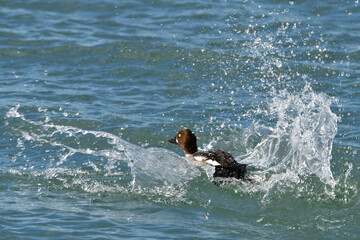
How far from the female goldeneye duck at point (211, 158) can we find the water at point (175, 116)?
0.57 feet

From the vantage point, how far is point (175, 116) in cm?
1142

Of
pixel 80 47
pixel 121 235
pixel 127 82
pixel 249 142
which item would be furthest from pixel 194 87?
pixel 121 235

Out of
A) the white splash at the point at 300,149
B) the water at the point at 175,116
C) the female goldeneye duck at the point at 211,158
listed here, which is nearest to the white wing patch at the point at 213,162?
the female goldeneye duck at the point at 211,158

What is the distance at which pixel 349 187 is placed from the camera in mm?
8586

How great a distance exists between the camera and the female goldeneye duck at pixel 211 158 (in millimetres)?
8898

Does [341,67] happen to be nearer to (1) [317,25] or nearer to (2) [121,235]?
(1) [317,25]

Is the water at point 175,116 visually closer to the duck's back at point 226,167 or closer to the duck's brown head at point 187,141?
the duck's back at point 226,167

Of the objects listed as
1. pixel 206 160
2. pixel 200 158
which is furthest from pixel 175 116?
pixel 206 160

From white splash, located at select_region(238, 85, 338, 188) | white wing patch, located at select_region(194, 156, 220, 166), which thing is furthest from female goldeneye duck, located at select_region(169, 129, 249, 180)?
white splash, located at select_region(238, 85, 338, 188)

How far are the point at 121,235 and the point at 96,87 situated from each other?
6109 millimetres

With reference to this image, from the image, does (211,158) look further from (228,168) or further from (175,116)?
(175,116)

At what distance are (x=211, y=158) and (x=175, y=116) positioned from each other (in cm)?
237

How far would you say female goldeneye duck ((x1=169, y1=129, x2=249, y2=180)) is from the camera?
29.2ft

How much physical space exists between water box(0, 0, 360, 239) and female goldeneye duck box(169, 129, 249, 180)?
174 mm
